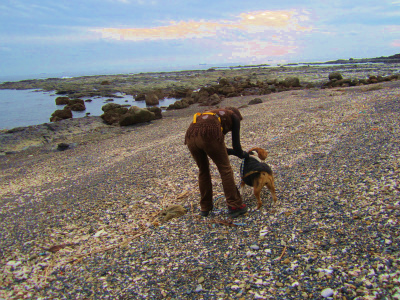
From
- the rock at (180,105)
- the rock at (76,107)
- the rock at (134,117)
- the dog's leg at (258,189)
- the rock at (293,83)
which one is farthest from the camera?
the rock at (293,83)

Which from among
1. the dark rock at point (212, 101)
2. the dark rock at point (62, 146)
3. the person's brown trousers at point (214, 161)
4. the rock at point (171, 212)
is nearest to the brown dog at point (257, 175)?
the person's brown trousers at point (214, 161)

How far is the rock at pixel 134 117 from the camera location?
65.8 ft

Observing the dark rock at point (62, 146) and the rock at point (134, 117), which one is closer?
the dark rock at point (62, 146)

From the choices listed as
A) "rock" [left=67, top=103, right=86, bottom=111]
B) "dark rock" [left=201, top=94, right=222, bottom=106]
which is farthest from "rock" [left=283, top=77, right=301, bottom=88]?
"rock" [left=67, top=103, right=86, bottom=111]

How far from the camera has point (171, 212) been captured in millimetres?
5453

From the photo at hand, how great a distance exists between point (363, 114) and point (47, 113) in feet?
95.7

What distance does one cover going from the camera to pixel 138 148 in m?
12.7

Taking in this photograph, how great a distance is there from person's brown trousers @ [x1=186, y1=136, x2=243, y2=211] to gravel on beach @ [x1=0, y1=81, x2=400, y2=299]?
1.18 ft

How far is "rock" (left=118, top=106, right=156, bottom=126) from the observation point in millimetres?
20047

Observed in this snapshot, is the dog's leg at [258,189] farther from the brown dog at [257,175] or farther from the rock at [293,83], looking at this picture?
the rock at [293,83]

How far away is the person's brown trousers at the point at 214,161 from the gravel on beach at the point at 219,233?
359 mm

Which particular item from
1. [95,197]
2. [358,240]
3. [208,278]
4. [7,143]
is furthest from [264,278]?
Answer: [7,143]

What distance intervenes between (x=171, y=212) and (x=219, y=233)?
4.25 ft

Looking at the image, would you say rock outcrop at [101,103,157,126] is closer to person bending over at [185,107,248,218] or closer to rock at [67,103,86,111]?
rock at [67,103,86,111]
